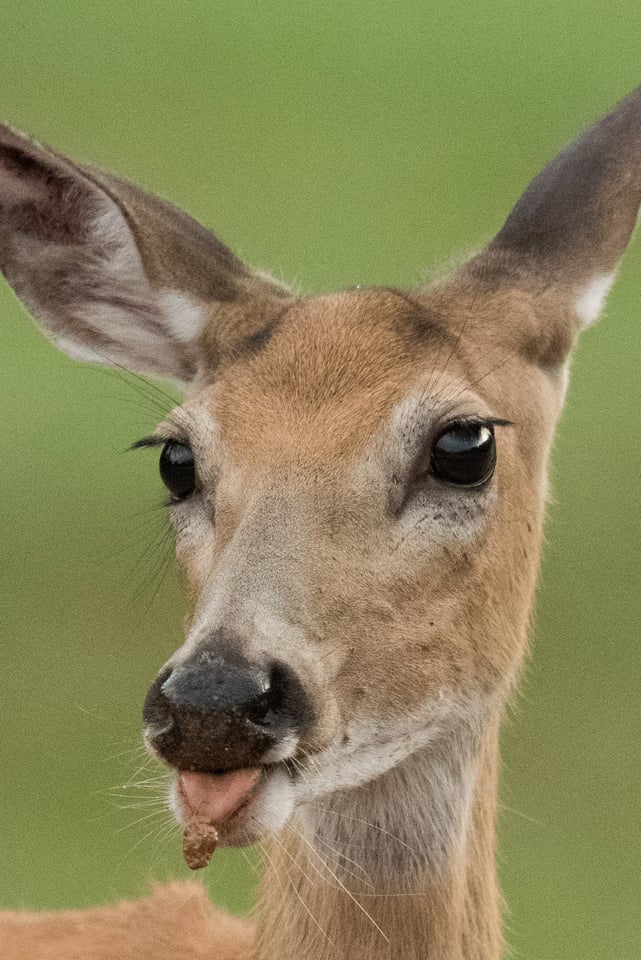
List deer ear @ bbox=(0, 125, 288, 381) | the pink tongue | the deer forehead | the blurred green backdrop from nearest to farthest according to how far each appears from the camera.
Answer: the pink tongue
the deer forehead
deer ear @ bbox=(0, 125, 288, 381)
the blurred green backdrop

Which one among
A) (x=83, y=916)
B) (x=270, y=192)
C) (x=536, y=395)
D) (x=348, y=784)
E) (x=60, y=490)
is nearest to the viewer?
(x=348, y=784)

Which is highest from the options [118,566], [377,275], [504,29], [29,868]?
[504,29]

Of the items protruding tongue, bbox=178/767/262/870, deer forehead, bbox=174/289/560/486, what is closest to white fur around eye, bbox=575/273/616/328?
deer forehead, bbox=174/289/560/486

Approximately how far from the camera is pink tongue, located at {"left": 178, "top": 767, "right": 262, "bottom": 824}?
129 inches

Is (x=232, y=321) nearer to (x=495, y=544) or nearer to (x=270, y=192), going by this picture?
(x=495, y=544)

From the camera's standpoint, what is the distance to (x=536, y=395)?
439 cm

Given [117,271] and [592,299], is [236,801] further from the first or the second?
[592,299]

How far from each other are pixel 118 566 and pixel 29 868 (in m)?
2.42

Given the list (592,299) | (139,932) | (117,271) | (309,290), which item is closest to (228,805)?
(139,932)

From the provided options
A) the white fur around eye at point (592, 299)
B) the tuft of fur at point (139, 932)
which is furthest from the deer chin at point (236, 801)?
the white fur around eye at point (592, 299)

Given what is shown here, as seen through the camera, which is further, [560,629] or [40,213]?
[560,629]

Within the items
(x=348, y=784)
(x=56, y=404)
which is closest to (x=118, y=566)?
(x=56, y=404)

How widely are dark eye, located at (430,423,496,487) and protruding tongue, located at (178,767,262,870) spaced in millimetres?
911

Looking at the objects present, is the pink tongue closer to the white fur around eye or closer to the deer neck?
the deer neck
